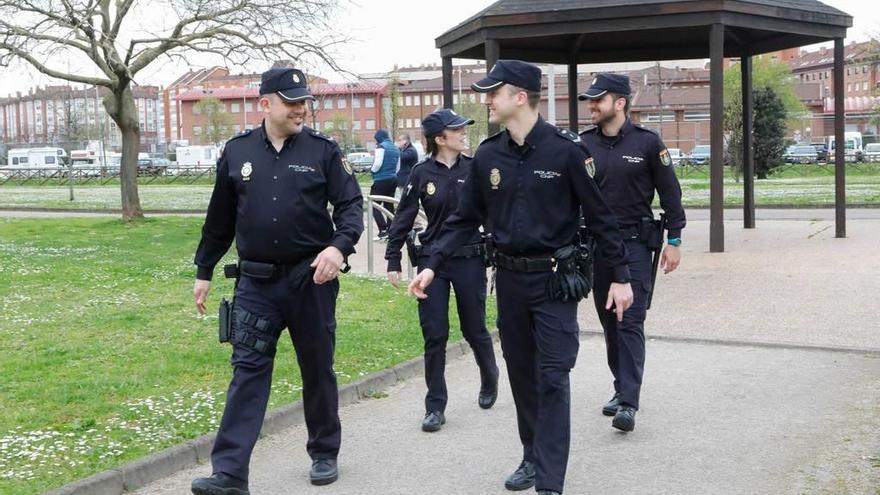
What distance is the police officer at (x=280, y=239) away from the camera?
17.1 feet

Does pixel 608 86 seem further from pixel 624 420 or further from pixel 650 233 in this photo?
pixel 624 420

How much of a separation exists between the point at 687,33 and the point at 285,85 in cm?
1399

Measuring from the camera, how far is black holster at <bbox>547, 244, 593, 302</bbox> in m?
5.02

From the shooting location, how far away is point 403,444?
20.6 ft

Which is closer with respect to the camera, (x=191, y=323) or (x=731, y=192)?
(x=191, y=323)

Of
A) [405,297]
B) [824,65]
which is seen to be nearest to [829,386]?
[405,297]

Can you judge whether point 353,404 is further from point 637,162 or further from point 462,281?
point 637,162

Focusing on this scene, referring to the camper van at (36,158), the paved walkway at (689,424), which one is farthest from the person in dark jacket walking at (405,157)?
the camper van at (36,158)

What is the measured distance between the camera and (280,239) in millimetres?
5270

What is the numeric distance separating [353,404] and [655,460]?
2.29 metres

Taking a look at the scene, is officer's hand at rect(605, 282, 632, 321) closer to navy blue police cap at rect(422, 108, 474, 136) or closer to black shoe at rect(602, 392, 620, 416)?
black shoe at rect(602, 392, 620, 416)

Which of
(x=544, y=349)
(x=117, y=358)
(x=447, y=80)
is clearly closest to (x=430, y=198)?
(x=544, y=349)

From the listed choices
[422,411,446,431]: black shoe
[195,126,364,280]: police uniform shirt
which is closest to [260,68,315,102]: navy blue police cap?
[195,126,364,280]: police uniform shirt

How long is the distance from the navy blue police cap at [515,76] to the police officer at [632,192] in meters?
1.65
